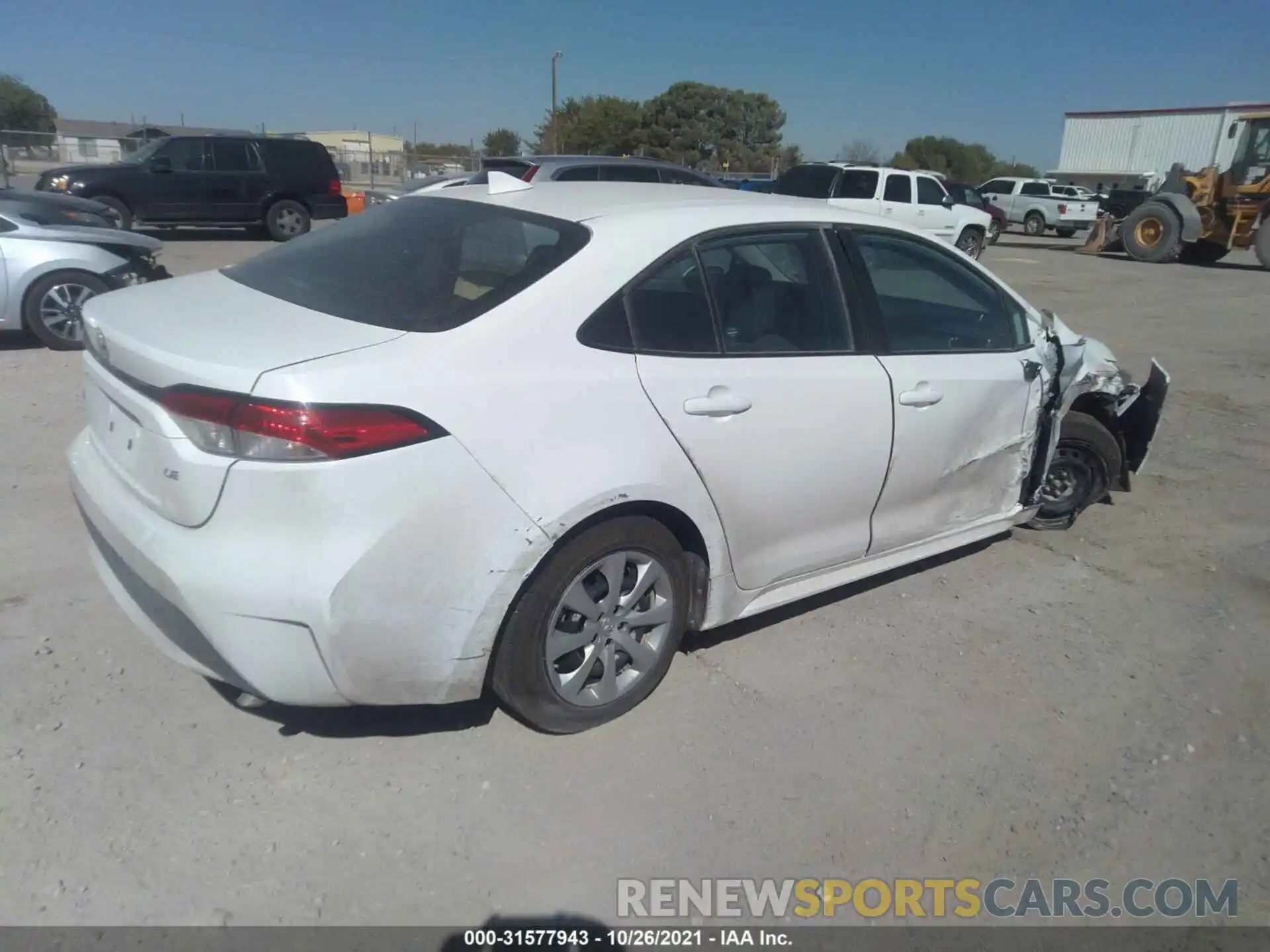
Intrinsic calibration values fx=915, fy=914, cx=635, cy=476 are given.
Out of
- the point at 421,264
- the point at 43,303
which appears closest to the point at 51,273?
the point at 43,303

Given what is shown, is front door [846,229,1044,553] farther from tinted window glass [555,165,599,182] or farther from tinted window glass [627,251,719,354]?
tinted window glass [555,165,599,182]

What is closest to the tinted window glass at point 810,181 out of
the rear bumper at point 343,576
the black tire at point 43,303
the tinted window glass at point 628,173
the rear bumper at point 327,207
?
the tinted window glass at point 628,173

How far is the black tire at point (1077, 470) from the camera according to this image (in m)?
4.72

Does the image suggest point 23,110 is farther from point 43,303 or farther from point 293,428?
point 293,428

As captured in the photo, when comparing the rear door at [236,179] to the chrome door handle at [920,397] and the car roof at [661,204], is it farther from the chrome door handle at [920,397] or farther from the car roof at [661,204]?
the chrome door handle at [920,397]

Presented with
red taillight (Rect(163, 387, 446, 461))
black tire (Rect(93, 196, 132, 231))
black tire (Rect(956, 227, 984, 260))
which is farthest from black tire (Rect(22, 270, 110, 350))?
black tire (Rect(956, 227, 984, 260))

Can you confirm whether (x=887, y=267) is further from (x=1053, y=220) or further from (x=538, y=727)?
(x=1053, y=220)

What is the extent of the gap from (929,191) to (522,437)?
17.6 meters

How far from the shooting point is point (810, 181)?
1789 centimetres

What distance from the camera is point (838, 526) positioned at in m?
3.52

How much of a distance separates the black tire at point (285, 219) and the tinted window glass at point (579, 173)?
22.8ft

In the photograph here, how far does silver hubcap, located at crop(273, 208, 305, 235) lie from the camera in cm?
1659

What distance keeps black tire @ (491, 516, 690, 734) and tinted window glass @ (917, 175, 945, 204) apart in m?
16.8

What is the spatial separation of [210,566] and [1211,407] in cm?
796
